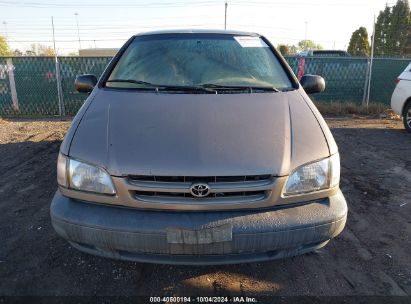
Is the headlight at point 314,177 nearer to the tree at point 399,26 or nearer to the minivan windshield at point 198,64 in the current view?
the minivan windshield at point 198,64

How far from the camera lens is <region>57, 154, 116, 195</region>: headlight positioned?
213 centimetres

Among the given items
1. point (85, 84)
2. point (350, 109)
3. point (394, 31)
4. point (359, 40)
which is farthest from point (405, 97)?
point (359, 40)

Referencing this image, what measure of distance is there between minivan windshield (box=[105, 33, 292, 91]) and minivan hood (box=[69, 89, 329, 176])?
295mm

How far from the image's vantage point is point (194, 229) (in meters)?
1.99

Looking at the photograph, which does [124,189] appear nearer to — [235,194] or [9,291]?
[235,194]

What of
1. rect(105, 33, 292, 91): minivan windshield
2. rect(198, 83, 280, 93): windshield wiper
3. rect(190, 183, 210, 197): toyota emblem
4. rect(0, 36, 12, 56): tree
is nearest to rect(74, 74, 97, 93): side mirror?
rect(105, 33, 292, 91): minivan windshield

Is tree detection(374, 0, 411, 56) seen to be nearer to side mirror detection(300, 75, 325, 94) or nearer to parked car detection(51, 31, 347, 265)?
side mirror detection(300, 75, 325, 94)

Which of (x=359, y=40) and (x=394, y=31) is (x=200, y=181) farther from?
(x=359, y=40)

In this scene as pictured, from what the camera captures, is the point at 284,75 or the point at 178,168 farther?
the point at 284,75

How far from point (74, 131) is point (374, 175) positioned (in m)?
3.91

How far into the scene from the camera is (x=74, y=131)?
2.43 meters

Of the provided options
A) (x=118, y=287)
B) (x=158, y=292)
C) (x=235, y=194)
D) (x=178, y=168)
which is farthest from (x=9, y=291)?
(x=235, y=194)

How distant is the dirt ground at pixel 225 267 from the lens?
244 cm

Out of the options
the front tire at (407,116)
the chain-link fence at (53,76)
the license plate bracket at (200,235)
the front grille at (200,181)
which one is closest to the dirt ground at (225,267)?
the license plate bracket at (200,235)
